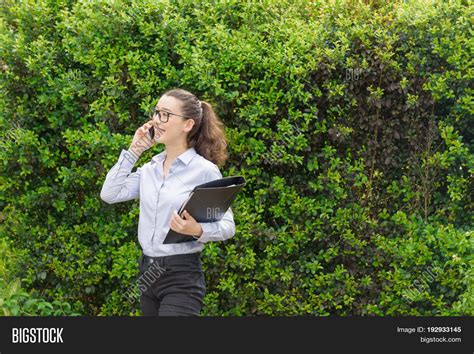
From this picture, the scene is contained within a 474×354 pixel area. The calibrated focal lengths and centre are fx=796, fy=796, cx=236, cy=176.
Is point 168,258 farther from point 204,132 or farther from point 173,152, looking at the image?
point 204,132

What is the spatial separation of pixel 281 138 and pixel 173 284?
215cm

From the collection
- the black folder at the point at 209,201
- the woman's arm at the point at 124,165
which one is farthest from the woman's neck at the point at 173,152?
the black folder at the point at 209,201

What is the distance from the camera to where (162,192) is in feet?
14.4

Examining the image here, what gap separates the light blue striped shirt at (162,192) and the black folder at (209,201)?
0.04 metres

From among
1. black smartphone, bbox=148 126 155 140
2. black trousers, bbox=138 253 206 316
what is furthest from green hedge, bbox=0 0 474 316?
black trousers, bbox=138 253 206 316

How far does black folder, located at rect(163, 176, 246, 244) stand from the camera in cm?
406

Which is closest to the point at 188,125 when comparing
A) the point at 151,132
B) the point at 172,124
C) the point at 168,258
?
the point at 172,124

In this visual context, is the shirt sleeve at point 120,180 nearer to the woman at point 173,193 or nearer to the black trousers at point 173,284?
the woman at point 173,193

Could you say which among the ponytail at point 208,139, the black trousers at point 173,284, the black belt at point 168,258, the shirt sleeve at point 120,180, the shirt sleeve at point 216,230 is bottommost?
the black trousers at point 173,284

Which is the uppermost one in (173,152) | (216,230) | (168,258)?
(173,152)

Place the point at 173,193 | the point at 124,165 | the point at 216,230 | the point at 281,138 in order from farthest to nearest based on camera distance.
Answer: the point at 281,138 → the point at 124,165 → the point at 173,193 → the point at 216,230

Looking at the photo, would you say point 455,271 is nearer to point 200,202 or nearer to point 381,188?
point 381,188

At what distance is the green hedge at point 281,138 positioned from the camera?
6137 millimetres

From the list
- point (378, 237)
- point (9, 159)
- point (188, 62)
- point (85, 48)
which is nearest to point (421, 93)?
point (378, 237)
